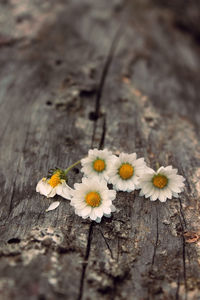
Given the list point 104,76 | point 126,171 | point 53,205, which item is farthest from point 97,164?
point 104,76

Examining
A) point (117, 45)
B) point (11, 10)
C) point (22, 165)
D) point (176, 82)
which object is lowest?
point (22, 165)

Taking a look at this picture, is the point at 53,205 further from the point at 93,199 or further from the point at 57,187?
the point at 93,199

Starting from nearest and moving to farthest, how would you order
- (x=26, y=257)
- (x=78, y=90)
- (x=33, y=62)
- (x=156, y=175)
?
(x=26, y=257), (x=156, y=175), (x=78, y=90), (x=33, y=62)

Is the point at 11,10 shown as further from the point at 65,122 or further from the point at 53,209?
the point at 53,209

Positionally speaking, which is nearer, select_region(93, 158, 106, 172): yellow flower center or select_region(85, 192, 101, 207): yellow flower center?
select_region(85, 192, 101, 207): yellow flower center

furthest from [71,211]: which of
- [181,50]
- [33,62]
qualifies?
[181,50]

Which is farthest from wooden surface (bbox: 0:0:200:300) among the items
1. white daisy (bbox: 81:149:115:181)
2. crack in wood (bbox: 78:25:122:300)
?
white daisy (bbox: 81:149:115:181)

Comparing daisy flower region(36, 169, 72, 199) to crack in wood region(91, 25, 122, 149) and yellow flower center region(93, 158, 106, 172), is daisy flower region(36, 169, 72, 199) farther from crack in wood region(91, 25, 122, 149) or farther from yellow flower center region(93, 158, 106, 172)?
crack in wood region(91, 25, 122, 149)
